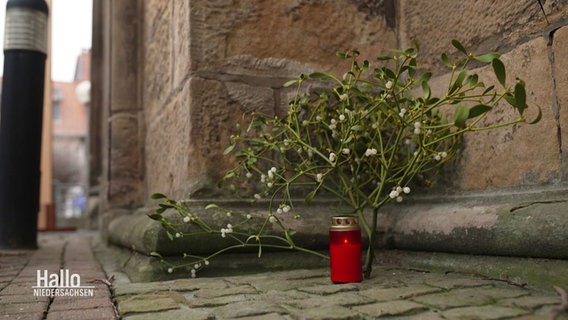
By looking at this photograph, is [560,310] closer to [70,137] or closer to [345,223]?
[345,223]

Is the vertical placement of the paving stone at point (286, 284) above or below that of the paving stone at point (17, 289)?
above

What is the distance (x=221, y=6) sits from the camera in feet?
7.25

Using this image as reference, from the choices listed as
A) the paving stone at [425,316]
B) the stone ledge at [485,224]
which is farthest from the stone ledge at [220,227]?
the paving stone at [425,316]

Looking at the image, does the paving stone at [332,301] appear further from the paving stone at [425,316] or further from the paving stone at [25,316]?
the paving stone at [25,316]

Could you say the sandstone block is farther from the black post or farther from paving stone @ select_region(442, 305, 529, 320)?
the black post

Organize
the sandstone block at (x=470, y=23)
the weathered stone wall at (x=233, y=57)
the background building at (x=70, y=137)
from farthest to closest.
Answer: the background building at (x=70, y=137), the weathered stone wall at (x=233, y=57), the sandstone block at (x=470, y=23)

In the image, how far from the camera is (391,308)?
50.7 inches

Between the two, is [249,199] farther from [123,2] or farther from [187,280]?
[123,2]

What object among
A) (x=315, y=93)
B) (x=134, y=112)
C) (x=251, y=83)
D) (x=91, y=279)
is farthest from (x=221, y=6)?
(x=134, y=112)

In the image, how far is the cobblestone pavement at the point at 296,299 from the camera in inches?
49.4

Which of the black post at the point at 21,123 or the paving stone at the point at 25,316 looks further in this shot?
the black post at the point at 21,123

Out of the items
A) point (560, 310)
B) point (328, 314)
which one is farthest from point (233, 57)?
point (560, 310)

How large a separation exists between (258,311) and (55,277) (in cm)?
116

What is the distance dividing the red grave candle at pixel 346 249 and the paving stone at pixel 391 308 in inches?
12.0
